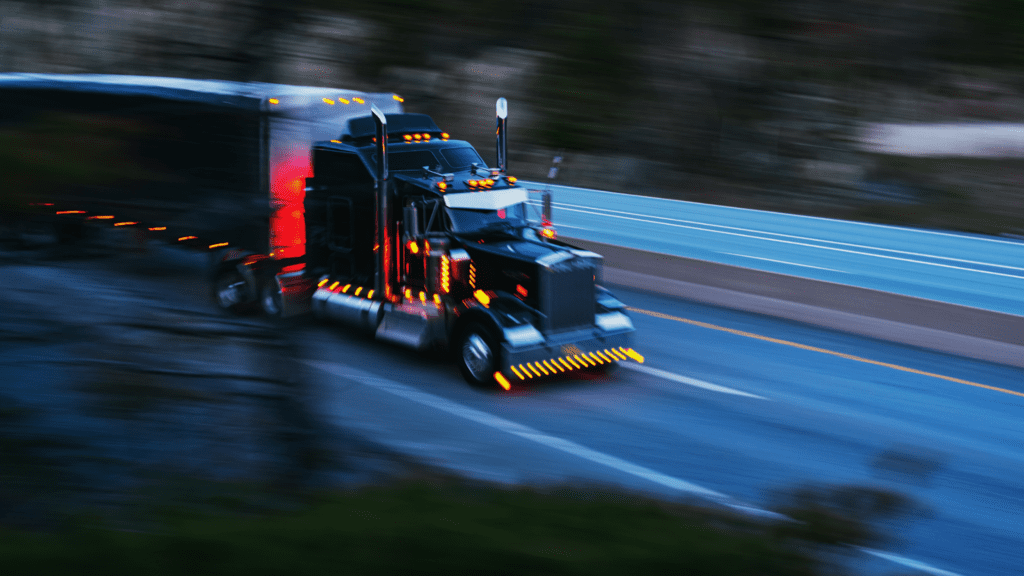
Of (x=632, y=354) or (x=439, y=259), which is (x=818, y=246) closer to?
(x=632, y=354)

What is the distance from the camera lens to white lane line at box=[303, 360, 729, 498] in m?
7.98

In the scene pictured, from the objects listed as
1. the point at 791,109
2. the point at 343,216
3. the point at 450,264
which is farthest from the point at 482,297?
the point at 791,109

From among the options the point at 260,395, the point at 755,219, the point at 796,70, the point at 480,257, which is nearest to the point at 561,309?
the point at 480,257

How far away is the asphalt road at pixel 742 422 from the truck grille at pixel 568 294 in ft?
2.73

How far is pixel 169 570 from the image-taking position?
2.76 m

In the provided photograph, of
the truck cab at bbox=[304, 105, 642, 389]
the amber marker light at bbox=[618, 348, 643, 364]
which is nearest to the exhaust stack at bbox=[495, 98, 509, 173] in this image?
the truck cab at bbox=[304, 105, 642, 389]

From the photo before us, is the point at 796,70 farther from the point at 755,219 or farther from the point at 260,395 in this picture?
the point at 260,395

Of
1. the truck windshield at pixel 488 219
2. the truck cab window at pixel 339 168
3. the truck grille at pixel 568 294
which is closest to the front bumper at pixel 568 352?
the truck grille at pixel 568 294

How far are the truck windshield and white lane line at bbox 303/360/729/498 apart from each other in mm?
2030

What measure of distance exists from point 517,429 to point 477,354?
4.31 ft

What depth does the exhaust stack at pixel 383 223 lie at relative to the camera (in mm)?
10531

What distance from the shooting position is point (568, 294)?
10.4 metres

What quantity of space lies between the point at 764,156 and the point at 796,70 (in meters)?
6.40

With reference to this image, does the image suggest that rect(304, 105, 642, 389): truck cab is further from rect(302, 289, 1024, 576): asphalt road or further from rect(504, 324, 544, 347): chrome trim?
rect(302, 289, 1024, 576): asphalt road
